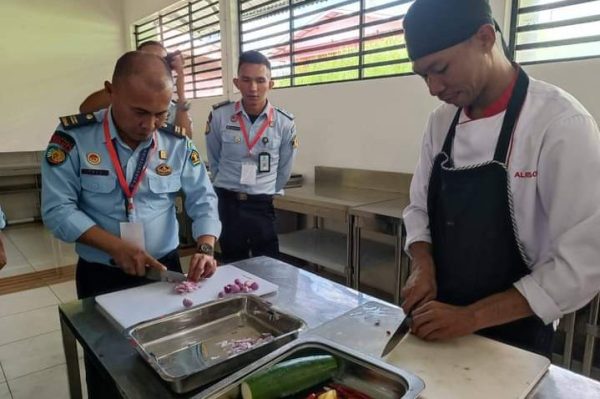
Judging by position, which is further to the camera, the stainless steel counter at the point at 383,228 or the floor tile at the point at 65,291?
the floor tile at the point at 65,291

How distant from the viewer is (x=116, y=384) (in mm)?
825

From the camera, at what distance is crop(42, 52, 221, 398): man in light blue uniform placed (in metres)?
1.27

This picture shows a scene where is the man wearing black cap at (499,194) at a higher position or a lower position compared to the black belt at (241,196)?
higher

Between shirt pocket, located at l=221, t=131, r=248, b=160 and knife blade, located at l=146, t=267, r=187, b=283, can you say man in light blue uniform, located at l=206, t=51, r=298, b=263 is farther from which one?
knife blade, located at l=146, t=267, r=187, b=283

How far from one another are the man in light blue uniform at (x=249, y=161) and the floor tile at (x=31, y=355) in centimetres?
109

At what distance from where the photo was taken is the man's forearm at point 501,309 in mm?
904

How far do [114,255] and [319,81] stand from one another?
2707mm

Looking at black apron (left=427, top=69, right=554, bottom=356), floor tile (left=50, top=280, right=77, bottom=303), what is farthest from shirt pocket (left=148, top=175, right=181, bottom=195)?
floor tile (left=50, top=280, right=77, bottom=303)

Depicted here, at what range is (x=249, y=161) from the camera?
2.66 m

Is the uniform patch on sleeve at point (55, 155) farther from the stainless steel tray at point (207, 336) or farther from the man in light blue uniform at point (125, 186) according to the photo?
the stainless steel tray at point (207, 336)

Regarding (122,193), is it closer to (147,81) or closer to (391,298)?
(147,81)

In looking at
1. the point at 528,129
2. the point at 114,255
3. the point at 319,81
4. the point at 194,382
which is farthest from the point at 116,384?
the point at 319,81

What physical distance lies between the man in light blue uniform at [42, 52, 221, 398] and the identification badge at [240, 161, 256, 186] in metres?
1.01

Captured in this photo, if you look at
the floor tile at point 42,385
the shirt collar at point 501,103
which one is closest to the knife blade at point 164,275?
the shirt collar at point 501,103
